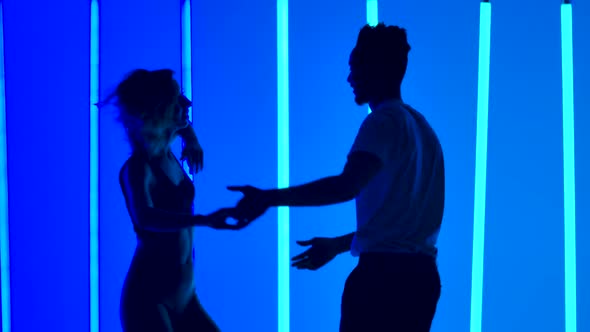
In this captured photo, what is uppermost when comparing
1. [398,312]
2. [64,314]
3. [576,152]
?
[576,152]

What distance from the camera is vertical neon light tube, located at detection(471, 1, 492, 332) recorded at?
99.0 inches

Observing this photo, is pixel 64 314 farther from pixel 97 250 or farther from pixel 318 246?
pixel 318 246

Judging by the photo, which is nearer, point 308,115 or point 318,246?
point 318,246

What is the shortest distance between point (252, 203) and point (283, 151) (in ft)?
3.08

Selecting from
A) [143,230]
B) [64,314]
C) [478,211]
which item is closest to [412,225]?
[143,230]

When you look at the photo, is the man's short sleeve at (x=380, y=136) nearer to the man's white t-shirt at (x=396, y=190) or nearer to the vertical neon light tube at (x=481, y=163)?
the man's white t-shirt at (x=396, y=190)

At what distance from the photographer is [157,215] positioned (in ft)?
6.07

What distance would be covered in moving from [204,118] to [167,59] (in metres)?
0.31

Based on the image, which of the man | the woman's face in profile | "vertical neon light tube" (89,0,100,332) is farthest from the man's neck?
A: "vertical neon light tube" (89,0,100,332)

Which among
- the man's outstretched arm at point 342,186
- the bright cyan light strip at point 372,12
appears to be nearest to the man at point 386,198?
the man's outstretched arm at point 342,186

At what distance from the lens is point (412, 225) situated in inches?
61.6

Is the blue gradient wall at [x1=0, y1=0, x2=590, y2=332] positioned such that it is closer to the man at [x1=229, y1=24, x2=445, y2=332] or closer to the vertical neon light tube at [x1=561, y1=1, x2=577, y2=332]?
the vertical neon light tube at [x1=561, y1=1, x2=577, y2=332]

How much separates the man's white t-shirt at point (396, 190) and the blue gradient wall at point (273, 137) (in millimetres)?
1203

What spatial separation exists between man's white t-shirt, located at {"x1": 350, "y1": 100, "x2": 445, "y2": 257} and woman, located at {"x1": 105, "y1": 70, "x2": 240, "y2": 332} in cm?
47
